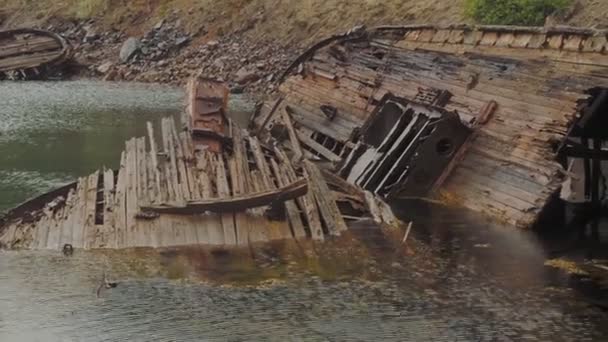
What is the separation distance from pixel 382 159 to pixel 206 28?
37.0m

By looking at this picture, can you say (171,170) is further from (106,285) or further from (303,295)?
(303,295)

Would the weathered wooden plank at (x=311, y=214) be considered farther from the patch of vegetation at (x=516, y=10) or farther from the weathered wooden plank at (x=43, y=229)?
the patch of vegetation at (x=516, y=10)

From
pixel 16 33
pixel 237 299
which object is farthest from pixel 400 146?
pixel 16 33

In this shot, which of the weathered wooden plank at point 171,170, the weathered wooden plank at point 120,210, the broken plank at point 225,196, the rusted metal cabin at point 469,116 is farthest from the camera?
the rusted metal cabin at point 469,116

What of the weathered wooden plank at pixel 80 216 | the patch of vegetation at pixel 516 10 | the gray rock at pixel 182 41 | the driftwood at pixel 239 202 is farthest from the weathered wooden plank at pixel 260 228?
the gray rock at pixel 182 41

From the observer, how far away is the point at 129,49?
188ft

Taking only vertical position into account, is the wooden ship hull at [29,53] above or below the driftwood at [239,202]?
above

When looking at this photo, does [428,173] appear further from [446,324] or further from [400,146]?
[446,324]

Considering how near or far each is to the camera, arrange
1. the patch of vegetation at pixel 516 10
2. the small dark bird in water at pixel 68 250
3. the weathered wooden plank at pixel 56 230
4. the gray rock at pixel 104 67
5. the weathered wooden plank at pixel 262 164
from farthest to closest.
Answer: the gray rock at pixel 104 67
the patch of vegetation at pixel 516 10
the weathered wooden plank at pixel 262 164
the weathered wooden plank at pixel 56 230
the small dark bird in water at pixel 68 250

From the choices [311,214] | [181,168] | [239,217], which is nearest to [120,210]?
[239,217]

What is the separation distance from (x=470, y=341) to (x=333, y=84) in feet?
62.1

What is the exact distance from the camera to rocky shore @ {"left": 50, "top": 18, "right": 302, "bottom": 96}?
48.8 m

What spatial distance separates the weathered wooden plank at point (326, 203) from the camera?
19.2 m

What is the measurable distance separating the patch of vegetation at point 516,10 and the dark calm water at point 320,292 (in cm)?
1643
